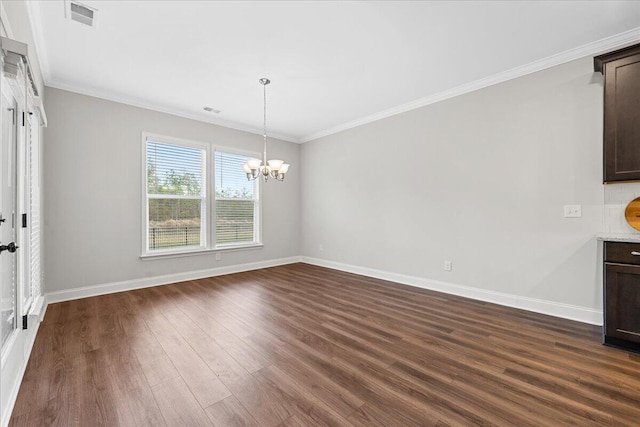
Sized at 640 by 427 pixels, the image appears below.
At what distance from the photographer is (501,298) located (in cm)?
337

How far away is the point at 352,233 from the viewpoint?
17.1 feet

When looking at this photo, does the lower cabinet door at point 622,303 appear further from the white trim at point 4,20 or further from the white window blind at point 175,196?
the white window blind at point 175,196

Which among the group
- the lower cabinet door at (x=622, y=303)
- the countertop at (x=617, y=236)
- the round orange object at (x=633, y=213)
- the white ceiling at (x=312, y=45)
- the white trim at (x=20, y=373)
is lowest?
the white trim at (x=20, y=373)

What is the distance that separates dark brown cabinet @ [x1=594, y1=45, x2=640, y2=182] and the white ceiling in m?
0.35

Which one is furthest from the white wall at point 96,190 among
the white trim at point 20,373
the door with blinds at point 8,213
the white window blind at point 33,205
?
the door with blinds at point 8,213

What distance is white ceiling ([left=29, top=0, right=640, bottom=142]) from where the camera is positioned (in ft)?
7.62

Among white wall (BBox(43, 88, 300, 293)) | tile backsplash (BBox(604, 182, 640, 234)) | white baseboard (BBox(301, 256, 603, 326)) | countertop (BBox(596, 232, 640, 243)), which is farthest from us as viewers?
white wall (BBox(43, 88, 300, 293))

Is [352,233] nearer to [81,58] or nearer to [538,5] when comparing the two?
[538,5]

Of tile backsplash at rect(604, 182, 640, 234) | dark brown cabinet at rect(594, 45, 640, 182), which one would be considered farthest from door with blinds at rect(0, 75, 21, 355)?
tile backsplash at rect(604, 182, 640, 234)

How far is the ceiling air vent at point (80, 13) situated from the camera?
2.27 meters

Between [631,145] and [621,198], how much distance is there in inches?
20.6

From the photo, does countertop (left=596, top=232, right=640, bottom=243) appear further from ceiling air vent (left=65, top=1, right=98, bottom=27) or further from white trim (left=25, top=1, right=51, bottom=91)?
white trim (left=25, top=1, right=51, bottom=91)

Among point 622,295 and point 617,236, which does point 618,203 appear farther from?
point 622,295

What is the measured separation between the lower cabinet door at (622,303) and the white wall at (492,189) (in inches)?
20.0
